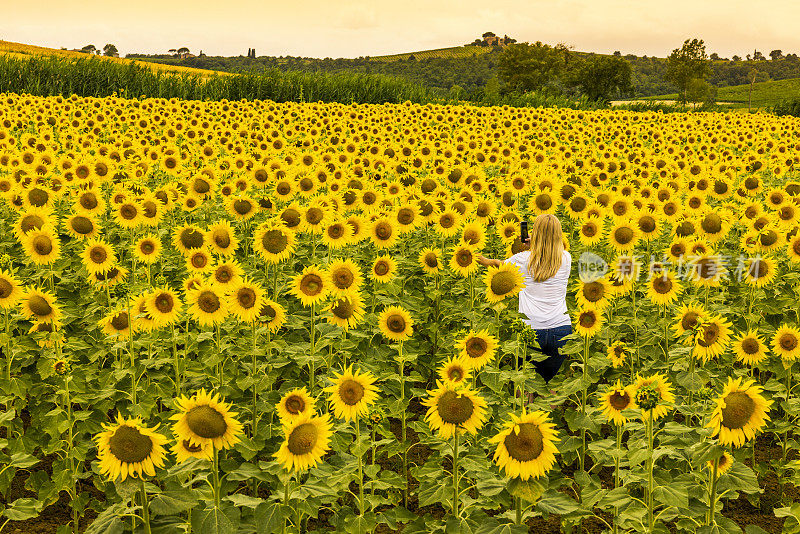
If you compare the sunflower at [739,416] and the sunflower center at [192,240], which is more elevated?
the sunflower center at [192,240]

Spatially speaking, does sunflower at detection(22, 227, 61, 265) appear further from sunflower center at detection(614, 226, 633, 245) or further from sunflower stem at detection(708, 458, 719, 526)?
sunflower center at detection(614, 226, 633, 245)

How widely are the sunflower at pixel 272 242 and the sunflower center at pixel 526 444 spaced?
3768 mm

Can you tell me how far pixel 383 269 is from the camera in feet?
23.0

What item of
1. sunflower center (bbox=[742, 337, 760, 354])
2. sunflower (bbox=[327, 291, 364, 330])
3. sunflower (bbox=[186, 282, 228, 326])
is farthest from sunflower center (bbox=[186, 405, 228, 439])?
sunflower center (bbox=[742, 337, 760, 354])

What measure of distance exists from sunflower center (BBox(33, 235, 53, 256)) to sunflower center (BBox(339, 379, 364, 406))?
4107mm

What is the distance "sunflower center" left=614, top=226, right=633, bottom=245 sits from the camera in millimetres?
8273

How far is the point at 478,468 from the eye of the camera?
435 centimetres

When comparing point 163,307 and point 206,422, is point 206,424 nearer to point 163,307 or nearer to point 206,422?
point 206,422

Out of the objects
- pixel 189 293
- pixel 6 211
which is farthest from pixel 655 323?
pixel 6 211

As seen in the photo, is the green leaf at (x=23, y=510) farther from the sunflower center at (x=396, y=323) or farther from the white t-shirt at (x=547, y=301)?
the white t-shirt at (x=547, y=301)

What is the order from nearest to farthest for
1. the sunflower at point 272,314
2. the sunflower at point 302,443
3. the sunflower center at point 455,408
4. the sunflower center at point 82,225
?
the sunflower at point 302,443, the sunflower center at point 455,408, the sunflower at point 272,314, the sunflower center at point 82,225

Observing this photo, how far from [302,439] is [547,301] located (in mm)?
3765

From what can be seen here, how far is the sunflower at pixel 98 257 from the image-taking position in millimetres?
6551

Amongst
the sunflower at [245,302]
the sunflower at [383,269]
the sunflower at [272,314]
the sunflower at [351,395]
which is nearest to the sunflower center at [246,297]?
the sunflower at [245,302]
